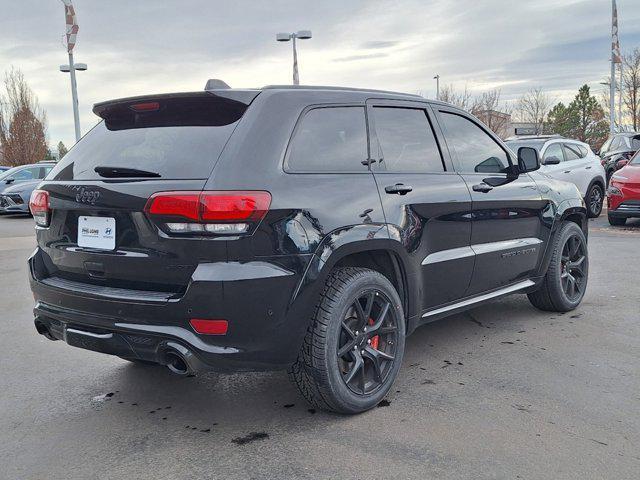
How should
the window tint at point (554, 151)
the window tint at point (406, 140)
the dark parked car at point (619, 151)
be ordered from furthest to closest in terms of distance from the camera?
the dark parked car at point (619, 151) → the window tint at point (554, 151) → the window tint at point (406, 140)

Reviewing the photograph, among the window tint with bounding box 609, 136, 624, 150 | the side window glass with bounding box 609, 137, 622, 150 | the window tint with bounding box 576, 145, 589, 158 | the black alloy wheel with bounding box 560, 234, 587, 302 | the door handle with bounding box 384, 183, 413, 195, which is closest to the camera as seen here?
the door handle with bounding box 384, 183, 413, 195

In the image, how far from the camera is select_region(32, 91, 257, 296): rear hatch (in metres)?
2.96

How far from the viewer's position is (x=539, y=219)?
198 inches

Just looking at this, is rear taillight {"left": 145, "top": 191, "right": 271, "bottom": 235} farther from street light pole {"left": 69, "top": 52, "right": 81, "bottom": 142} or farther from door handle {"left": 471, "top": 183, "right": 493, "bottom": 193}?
street light pole {"left": 69, "top": 52, "right": 81, "bottom": 142}

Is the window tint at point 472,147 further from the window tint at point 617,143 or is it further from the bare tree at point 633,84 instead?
the bare tree at point 633,84

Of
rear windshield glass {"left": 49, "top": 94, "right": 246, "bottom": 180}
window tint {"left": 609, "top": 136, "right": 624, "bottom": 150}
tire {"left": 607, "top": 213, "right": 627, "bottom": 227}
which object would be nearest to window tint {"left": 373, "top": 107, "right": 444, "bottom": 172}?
rear windshield glass {"left": 49, "top": 94, "right": 246, "bottom": 180}

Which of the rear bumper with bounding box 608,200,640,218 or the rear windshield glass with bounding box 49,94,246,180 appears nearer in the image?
the rear windshield glass with bounding box 49,94,246,180

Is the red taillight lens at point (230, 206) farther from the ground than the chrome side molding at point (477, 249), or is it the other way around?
the red taillight lens at point (230, 206)

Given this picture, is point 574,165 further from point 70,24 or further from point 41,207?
point 70,24

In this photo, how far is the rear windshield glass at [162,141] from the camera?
3.06 m

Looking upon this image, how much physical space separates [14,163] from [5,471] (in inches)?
1623

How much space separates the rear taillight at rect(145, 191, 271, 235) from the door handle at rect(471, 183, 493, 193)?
195 centimetres

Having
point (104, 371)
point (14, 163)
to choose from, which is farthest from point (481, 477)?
point (14, 163)

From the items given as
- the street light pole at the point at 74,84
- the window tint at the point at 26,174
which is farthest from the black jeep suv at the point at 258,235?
the street light pole at the point at 74,84
